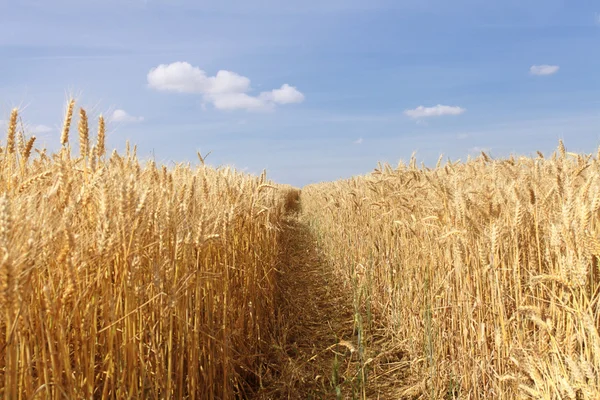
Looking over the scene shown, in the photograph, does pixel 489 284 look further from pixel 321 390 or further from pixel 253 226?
pixel 253 226

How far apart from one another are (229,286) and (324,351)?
1.05 meters

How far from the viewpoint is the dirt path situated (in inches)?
110

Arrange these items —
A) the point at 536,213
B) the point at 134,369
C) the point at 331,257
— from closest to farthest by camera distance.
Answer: the point at 134,369
the point at 536,213
the point at 331,257

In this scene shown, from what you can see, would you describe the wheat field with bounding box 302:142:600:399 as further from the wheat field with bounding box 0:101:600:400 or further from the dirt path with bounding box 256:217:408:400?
the dirt path with bounding box 256:217:408:400

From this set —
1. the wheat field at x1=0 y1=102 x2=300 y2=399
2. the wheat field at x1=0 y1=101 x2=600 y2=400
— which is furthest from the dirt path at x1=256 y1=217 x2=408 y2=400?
the wheat field at x1=0 y1=102 x2=300 y2=399

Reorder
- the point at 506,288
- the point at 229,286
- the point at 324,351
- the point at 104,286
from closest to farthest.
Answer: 1. the point at 104,286
2. the point at 506,288
3. the point at 229,286
4. the point at 324,351

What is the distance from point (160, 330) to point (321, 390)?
148 centimetres

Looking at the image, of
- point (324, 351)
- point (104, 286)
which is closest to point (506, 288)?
point (324, 351)

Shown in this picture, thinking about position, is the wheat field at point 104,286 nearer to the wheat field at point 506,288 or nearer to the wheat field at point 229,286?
the wheat field at point 229,286

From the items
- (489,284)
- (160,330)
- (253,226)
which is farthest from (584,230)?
(253,226)

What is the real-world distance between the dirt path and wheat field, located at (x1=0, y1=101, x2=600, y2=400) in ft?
0.13

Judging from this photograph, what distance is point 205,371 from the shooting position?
2229 mm

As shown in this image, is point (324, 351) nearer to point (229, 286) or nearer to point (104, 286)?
point (229, 286)

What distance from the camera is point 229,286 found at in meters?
2.69
